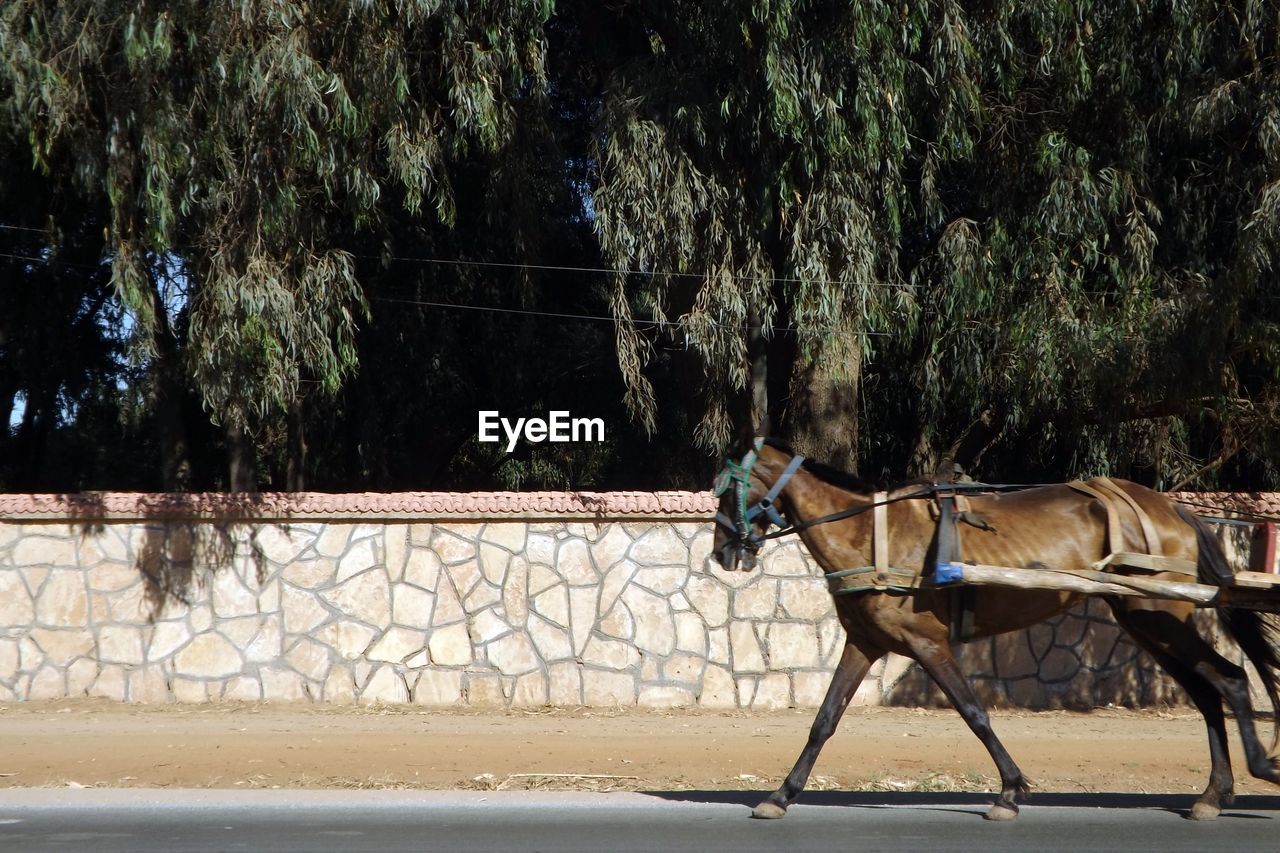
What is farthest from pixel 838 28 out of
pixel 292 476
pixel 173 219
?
pixel 292 476

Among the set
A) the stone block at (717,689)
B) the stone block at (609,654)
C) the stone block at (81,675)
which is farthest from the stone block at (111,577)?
the stone block at (717,689)

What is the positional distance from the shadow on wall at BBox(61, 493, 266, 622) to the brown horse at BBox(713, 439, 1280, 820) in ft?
20.8

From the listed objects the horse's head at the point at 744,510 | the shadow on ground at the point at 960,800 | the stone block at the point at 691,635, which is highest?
the horse's head at the point at 744,510

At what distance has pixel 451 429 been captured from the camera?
18.4 metres

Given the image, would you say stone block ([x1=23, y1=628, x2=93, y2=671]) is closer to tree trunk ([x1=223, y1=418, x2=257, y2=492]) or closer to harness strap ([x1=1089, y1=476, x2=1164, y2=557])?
tree trunk ([x1=223, y1=418, x2=257, y2=492])

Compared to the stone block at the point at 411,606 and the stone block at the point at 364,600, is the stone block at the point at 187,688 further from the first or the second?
the stone block at the point at 411,606

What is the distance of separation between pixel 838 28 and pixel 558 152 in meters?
3.63

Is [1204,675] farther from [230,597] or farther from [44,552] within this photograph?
[44,552]

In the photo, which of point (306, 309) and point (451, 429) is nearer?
point (306, 309)

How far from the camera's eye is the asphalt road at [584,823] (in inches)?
270

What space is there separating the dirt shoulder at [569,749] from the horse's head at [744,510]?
7.81 feet

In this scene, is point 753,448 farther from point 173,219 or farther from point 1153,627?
point 173,219

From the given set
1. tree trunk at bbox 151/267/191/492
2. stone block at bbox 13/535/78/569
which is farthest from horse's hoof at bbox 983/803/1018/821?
tree trunk at bbox 151/267/191/492

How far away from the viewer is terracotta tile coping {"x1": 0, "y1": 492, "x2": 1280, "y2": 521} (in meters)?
12.1
